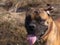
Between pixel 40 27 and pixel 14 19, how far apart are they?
2.84 meters

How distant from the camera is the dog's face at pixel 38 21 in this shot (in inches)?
251

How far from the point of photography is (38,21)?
21.2 feet

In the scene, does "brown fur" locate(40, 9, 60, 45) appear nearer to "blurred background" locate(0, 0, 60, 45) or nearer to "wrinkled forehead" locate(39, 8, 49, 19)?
"wrinkled forehead" locate(39, 8, 49, 19)

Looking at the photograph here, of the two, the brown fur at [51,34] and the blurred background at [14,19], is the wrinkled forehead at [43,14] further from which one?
the blurred background at [14,19]

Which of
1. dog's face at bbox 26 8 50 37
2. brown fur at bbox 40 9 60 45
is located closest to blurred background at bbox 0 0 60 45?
brown fur at bbox 40 9 60 45

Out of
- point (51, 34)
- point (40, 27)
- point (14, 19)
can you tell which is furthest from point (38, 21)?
point (14, 19)

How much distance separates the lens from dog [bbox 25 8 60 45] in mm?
6375

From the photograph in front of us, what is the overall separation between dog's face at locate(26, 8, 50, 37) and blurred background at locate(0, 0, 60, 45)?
3.59ft

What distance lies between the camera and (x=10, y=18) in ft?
30.1

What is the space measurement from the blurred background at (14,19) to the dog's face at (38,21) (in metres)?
1.10

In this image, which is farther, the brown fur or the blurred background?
the blurred background

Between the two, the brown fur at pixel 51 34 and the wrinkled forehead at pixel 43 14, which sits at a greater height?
the wrinkled forehead at pixel 43 14

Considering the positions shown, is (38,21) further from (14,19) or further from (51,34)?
(14,19)

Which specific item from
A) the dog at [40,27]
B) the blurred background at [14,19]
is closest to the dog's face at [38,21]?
the dog at [40,27]
